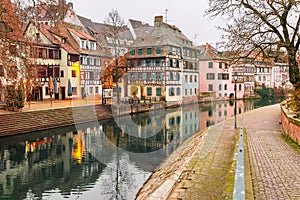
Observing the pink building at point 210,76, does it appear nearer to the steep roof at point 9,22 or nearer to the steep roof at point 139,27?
the steep roof at point 139,27

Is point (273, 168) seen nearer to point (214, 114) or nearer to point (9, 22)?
point (9, 22)

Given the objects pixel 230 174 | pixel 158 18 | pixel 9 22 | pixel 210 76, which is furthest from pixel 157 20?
pixel 230 174

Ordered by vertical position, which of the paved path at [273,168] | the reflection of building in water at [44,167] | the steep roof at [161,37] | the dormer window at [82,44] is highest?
the steep roof at [161,37]

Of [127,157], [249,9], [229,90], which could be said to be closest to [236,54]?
[249,9]

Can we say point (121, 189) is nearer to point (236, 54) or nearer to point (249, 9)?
point (236, 54)

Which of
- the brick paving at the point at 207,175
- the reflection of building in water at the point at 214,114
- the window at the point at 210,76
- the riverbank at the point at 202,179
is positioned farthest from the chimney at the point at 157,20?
the riverbank at the point at 202,179

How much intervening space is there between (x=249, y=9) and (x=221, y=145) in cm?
664

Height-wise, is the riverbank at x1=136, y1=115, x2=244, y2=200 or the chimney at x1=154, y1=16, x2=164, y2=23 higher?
the chimney at x1=154, y1=16, x2=164, y2=23

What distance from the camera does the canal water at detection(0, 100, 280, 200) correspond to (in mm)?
11234

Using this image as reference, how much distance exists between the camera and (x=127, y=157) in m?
15.5

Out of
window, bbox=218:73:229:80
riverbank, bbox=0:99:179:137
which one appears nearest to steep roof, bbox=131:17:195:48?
window, bbox=218:73:229:80

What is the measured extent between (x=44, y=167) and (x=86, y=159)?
6.54 feet

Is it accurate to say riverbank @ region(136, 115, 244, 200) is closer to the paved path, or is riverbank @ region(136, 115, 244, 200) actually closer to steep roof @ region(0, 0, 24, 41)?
the paved path

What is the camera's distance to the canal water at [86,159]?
11234 mm
